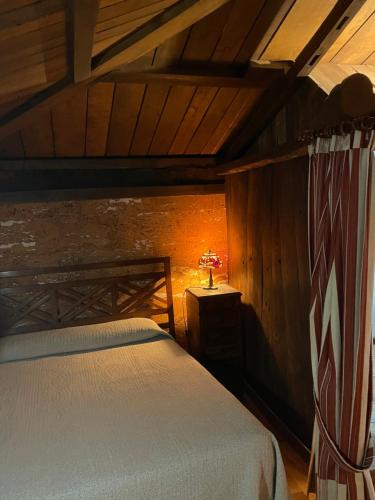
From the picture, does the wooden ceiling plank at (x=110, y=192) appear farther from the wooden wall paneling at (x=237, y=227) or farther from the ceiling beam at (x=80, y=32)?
the ceiling beam at (x=80, y=32)

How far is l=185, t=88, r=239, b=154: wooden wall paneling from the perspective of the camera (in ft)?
8.50

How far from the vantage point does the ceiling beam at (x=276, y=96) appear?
1.98 m

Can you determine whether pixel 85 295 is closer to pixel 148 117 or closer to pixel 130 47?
pixel 148 117

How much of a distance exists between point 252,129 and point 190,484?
7.80 ft

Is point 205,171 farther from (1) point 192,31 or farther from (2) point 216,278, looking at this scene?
(1) point 192,31

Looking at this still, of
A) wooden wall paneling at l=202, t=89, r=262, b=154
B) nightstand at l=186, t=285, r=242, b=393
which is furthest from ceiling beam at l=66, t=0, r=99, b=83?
nightstand at l=186, t=285, r=242, b=393

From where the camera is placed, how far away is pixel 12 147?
281 cm

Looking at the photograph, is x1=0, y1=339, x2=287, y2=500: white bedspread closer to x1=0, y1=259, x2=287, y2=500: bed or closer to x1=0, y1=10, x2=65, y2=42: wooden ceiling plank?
x1=0, y1=259, x2=287, y2=500: bed

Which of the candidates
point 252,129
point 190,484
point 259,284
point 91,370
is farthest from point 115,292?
point 190,484

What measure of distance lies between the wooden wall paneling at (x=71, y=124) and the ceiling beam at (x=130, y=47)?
0.42 ft

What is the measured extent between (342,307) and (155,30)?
1.49 m

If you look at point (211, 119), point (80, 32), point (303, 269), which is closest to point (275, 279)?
point (303, 269)

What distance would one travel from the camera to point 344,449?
171 centimetres

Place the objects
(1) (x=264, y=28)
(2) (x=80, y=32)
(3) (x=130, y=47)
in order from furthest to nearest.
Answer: (1) (x=264, y=28), (3) (x=130, y=47), (2) (x=80, y=32)
